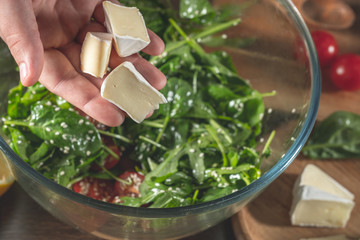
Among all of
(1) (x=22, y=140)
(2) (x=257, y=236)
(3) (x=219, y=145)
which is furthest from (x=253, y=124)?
(1) (x=22, y=140)

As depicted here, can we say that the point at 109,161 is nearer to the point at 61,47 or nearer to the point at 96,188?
the point at 96,188

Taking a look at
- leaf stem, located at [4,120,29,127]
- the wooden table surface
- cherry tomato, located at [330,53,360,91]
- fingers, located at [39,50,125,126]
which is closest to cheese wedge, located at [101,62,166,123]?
fingers, located at [39,50,125,126]

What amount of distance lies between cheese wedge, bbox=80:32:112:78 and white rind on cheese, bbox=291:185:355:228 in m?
0.61

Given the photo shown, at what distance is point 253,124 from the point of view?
1243mm

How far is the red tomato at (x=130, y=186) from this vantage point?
1134 mm

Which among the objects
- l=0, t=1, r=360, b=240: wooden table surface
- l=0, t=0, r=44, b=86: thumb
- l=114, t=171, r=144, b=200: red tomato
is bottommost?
l=0, t=1, r=360, b=240: wooden table surface

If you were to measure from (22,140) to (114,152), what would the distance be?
0.22 metres

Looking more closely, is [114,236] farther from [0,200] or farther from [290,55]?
[290,55]

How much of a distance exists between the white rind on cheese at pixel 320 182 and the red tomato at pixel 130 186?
1.43ft

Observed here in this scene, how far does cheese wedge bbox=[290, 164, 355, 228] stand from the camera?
3.96 ft

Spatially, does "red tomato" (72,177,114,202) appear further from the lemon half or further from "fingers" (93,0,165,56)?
"fingers" (93,0,165,56)

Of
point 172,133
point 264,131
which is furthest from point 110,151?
point 264,131

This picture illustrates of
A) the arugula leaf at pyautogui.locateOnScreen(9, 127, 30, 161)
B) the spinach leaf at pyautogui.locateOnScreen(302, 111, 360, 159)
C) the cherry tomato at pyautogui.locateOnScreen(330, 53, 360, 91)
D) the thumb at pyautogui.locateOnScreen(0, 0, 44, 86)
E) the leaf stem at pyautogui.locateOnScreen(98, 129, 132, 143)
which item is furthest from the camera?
the cherry tomato at pyautogui.locateOnScreen(330, 53, 360, 91)

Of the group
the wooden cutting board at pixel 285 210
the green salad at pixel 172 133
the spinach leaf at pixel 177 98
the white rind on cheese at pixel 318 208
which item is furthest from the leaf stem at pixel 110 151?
the white rind on cheese at pixel 318 208
